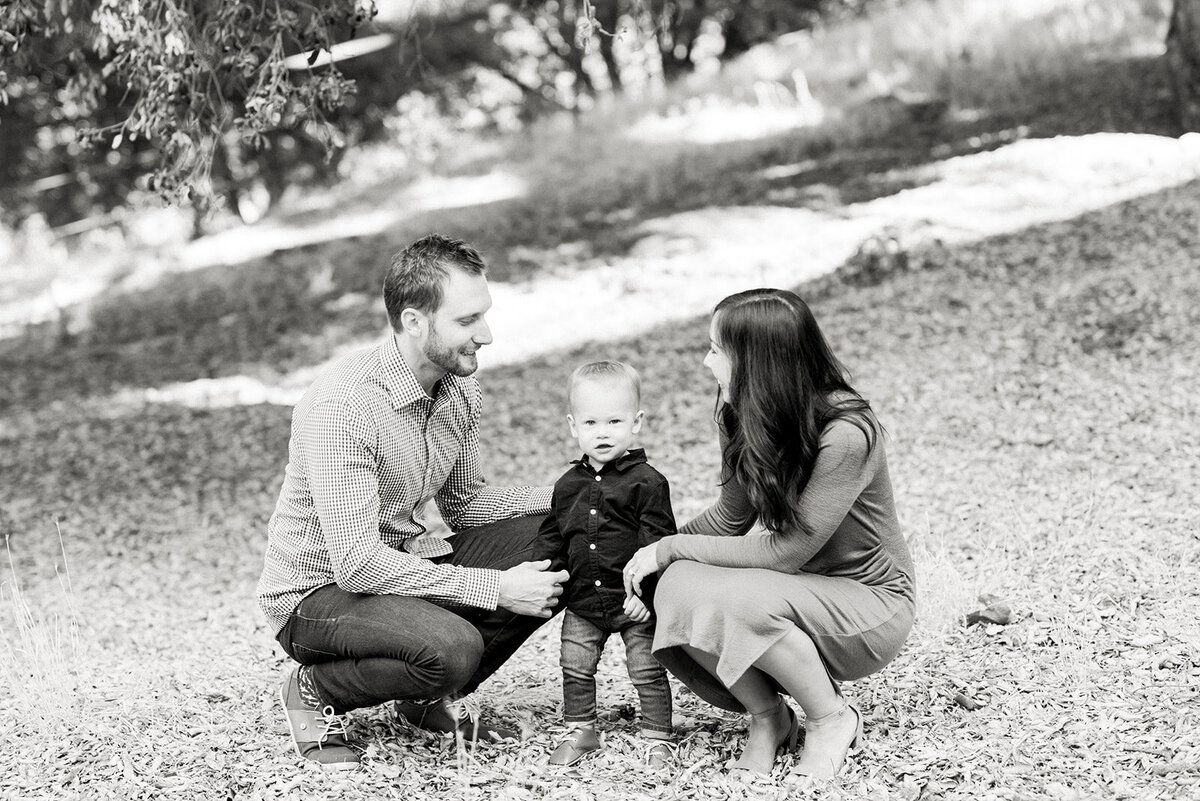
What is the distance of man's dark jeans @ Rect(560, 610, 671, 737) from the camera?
3.80 metres

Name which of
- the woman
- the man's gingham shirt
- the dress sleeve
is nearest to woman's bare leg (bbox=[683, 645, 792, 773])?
the woman

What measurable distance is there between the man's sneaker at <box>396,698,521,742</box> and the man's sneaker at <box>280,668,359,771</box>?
23cm

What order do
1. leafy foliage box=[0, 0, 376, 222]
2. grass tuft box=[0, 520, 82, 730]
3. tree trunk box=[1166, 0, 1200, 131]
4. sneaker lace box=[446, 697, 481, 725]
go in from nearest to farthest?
sneaker lace box=[446, 697, 481, 725] → grass tuft box=[0, 520, 82, 730] → leafy foliage box=[0, 0, 376, 222] → tree trunk box=[1166, 0, 1200, 131]

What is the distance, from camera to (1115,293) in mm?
7930

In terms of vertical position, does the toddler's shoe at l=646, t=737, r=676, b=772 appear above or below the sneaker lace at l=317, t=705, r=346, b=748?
below

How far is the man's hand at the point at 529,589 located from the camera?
3713 millimetres

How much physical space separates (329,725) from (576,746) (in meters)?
0.77

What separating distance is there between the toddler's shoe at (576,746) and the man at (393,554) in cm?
31

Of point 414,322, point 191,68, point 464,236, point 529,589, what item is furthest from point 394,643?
point 464,236

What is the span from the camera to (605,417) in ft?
12.1

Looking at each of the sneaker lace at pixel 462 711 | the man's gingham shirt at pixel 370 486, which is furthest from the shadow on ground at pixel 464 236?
the sneaker lace at pixel 462 711

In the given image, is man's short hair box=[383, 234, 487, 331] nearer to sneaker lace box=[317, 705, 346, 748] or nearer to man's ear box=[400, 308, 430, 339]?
man's ear box=[400, 308, 430, 339]

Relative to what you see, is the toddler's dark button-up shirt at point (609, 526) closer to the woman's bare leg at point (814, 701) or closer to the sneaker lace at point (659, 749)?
the sneaker lace at point (659, 749)

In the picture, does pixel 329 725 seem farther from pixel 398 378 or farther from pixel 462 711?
pixel 398 378
